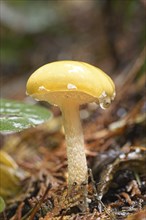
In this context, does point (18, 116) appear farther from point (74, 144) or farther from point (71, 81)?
point (71, 81)

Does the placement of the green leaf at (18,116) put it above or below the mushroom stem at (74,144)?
above

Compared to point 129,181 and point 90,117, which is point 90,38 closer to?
point 90,117

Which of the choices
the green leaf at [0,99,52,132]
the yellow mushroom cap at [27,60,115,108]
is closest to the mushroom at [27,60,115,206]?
the yellow mushroom cap at [27,60,115,108]

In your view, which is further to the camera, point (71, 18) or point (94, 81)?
point (71, 18)

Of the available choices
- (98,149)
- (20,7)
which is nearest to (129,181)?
(98,149)

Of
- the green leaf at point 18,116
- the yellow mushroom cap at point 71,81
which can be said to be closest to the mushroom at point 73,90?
the yellow mushroom cap at point 71,81

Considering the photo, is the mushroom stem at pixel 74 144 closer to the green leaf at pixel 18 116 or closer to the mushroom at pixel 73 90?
the mushroom at pixel 73 90

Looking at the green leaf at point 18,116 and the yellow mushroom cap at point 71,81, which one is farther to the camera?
the green leaf at point 18,116
